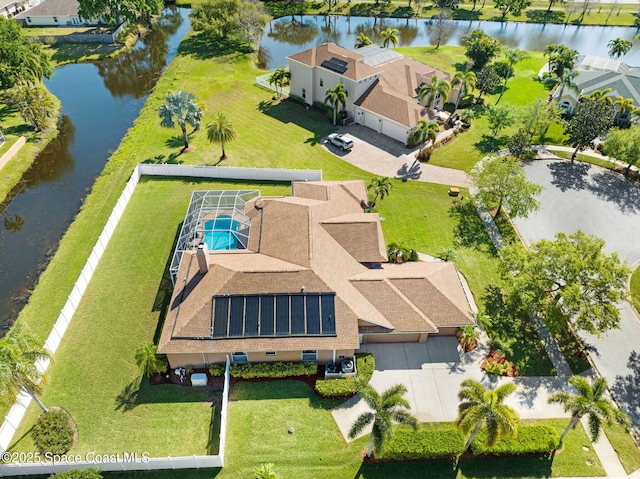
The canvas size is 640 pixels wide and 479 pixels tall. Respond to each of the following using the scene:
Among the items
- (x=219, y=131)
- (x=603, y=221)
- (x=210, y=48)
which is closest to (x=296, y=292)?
(x=219, y=131)

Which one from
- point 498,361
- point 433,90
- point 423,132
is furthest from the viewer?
point 433,90

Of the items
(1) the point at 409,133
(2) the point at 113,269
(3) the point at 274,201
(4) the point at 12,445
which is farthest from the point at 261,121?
(4) the point at 12,445

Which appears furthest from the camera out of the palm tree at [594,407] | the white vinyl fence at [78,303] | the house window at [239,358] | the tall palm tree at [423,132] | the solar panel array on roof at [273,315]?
the tall palm tree at [423,132]

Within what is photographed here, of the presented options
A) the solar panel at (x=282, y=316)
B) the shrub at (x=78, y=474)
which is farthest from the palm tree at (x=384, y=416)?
the shrub at (x=78, y=474)

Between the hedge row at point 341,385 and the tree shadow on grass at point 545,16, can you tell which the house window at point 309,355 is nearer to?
the hedge row at point 341,385

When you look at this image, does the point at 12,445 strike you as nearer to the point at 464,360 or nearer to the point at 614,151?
the point at 464,360

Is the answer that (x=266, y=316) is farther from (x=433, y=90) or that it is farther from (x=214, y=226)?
(x=433, y=90)
